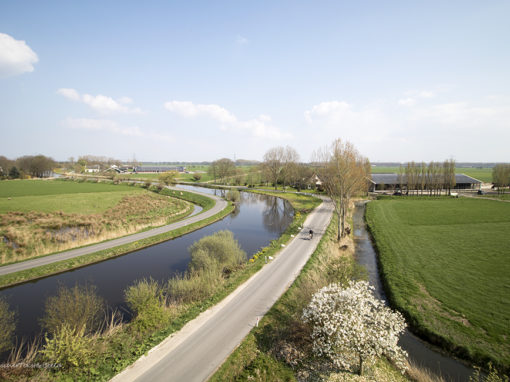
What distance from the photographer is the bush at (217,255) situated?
66.0 feet

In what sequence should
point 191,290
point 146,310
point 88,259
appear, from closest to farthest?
point 146,310
point 191,290
point 88,259

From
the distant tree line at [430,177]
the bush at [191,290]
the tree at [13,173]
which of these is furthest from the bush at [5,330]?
the tree at [13,173]

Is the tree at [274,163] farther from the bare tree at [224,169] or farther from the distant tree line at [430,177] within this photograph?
the distant tree line at [430,177]

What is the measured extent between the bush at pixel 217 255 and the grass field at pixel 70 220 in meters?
15.8

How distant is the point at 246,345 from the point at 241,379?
1898 millimetres

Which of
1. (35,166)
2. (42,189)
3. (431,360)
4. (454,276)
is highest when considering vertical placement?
(35,166)

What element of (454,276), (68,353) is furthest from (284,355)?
(454,276)

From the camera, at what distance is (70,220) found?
35594 millimetres

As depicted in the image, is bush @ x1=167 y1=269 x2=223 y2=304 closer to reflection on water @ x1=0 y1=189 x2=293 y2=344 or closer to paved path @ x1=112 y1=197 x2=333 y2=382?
paved path @ x1=112 y1=197 x2=333 y2=382

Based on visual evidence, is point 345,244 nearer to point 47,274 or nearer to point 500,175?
point 47,274

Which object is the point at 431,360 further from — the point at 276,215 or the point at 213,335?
the point at 276,215

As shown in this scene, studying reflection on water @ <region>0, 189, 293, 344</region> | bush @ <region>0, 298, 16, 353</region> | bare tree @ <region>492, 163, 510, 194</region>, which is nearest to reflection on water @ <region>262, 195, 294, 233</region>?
reflection on water @ <region>0, 189, 293, 344</region>

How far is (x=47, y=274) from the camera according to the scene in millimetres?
20797

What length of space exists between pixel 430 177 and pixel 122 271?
70.3 meters
